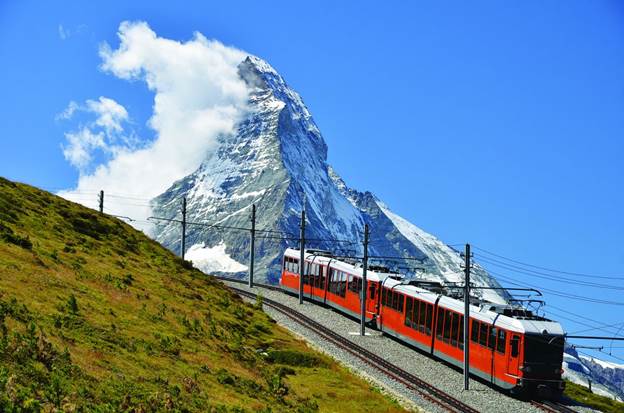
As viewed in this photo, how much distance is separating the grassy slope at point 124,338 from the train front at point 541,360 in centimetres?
832

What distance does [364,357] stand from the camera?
45156mm

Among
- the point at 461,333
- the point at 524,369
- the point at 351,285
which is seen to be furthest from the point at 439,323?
the point at 351,285

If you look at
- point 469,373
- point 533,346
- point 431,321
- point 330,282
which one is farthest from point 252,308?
point 533,346

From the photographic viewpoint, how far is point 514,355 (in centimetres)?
3809

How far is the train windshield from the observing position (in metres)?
37.9

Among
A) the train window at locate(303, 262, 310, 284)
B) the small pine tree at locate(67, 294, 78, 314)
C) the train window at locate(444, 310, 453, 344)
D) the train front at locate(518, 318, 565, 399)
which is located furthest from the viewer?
the train window at locate(303, 262, 310, 284)

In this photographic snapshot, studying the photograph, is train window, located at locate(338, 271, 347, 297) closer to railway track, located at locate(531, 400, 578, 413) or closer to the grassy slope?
the grassy slope

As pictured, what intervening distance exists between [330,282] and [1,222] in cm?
3015

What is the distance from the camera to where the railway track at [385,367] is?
118ft

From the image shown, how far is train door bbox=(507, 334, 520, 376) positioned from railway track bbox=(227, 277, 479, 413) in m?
3.63

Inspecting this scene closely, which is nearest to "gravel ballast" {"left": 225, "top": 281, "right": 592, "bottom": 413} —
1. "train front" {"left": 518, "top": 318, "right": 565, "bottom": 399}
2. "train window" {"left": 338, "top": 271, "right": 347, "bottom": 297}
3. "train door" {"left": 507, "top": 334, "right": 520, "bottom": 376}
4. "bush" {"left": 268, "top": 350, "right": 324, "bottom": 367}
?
"train front" {"left": 518, "top": 318, "right": 565, "bottom": 399}

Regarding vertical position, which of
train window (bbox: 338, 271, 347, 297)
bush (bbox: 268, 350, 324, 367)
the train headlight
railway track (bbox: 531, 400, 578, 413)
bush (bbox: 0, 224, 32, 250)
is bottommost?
railway track (bbox: 531, 400, 578, 413)

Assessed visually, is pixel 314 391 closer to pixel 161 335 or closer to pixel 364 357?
pixel 161 335

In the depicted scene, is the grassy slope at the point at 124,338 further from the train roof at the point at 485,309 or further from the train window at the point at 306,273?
the train window at the point at 306,273
